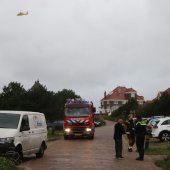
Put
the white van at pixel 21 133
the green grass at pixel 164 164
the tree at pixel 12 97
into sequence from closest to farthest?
the green grass at pixel 164 164
the white van at pixel 21 133
the tree at pixel 12 97

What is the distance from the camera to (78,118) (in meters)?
37.7

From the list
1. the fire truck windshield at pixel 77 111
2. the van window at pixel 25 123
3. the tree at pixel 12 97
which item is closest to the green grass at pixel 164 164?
the van window at pixel 25 123

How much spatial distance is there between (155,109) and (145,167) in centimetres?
5724

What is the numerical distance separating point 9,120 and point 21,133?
0.80 m

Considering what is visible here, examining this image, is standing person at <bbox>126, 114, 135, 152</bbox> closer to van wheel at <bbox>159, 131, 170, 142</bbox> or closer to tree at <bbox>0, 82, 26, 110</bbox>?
van wheel at <bbox>159, 131, 170, 142</bbox>

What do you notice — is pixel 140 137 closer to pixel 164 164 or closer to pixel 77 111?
pixel 164 164

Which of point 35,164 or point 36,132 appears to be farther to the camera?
point 36,132

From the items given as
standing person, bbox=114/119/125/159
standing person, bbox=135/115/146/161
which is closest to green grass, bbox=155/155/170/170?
standing person, bbox=135/115/146/161

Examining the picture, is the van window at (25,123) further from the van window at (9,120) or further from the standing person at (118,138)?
the standing person at (118,138)

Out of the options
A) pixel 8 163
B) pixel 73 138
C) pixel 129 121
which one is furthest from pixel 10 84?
pixel 8 163

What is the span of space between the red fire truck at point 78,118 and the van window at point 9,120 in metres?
18.7

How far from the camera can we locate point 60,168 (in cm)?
1664

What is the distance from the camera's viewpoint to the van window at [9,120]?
1836 centimetres

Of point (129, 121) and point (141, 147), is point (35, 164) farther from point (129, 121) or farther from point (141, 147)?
point (129, 121)
